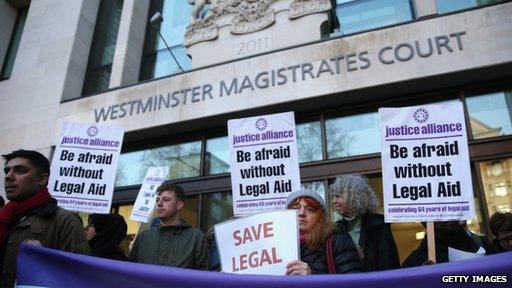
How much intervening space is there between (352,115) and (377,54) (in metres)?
1.17

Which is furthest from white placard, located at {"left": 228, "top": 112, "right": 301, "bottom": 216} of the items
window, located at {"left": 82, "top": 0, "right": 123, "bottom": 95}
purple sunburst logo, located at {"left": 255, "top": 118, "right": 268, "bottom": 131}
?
window, located at {"left": 82, "top": 0, "right": 123, "bottom": 95}

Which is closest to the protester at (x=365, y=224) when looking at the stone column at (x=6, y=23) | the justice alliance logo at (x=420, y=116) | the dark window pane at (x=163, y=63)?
the justice alliance logo at (x=420, y=116)

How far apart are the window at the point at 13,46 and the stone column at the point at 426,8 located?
10.3m

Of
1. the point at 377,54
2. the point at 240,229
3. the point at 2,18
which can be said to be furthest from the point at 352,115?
the point at 2,18

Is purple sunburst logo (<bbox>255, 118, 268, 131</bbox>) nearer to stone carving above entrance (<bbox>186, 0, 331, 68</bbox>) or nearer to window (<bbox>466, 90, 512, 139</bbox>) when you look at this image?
stone carving above entrance (<bbox>186, 0, 331, 68</bbox>)

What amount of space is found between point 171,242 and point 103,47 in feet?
A: 29.5

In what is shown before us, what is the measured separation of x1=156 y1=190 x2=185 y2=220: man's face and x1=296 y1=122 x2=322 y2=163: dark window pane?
4080 millimetres

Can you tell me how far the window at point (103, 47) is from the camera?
10964 mm

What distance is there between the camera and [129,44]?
34.3 feet

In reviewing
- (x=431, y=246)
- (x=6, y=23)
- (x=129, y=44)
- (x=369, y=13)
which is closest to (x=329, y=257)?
(x=431, y=246)

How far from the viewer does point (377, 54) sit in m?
7.42

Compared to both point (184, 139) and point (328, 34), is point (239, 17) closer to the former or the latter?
point (328, 34)

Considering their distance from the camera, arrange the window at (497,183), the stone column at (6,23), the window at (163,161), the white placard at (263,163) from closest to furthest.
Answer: the white placard at (263,163) → the window at (497,183) → the window at (163,161) → the stone column at (6,23)

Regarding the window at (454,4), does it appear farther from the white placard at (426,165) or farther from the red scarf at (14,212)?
the red scarf at (14,212)
